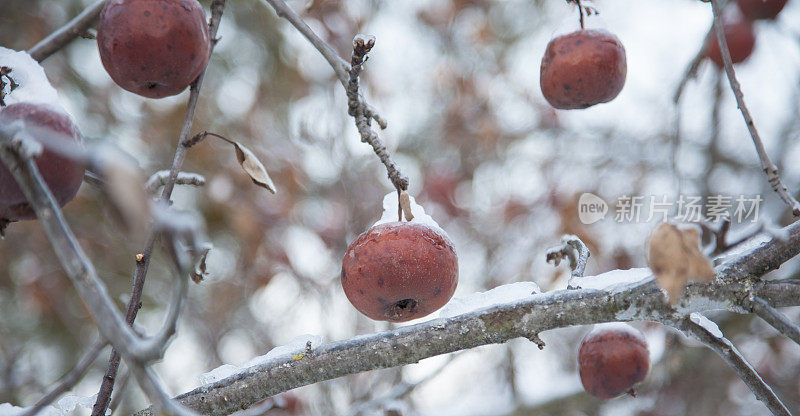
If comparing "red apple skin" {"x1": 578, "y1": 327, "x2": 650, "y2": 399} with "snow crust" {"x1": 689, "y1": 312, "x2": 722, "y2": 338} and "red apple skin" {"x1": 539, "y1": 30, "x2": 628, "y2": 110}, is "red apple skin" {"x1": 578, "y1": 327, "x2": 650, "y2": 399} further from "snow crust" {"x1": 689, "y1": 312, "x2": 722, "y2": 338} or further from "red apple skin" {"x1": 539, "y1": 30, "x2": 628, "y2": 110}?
"red apple skin" {"x1": 539, "y1": 30, "x2": 628, "y2": 110}

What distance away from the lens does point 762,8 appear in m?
2.29

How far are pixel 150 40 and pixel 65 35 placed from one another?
9.6 inches

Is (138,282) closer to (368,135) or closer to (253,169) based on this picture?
(253,169)

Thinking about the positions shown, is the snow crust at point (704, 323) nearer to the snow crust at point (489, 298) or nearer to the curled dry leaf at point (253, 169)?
the snow crust at point (489, 298)

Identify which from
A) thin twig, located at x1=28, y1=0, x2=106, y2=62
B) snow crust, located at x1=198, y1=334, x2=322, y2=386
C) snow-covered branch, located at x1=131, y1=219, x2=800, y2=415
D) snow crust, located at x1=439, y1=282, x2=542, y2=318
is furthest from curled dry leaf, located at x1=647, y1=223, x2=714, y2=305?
thin twig, located at x1=28, y1=0, x2=106, y2=62

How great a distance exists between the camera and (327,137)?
2955mm

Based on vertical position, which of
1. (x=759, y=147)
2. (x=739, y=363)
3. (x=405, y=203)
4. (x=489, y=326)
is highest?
(x=405, y=203)

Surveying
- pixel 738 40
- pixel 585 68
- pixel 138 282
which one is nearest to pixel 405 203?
pixel 138 282

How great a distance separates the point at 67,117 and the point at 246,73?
11.6 feet

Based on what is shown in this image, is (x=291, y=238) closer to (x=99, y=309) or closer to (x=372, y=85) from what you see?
(x=372, y=85)

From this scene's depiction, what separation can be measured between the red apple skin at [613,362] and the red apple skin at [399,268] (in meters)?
0.53

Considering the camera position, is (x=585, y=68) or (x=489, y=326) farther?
(x=585, y=68)

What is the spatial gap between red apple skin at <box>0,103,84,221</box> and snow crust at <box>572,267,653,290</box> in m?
0.88

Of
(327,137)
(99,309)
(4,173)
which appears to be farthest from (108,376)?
(327,137)
